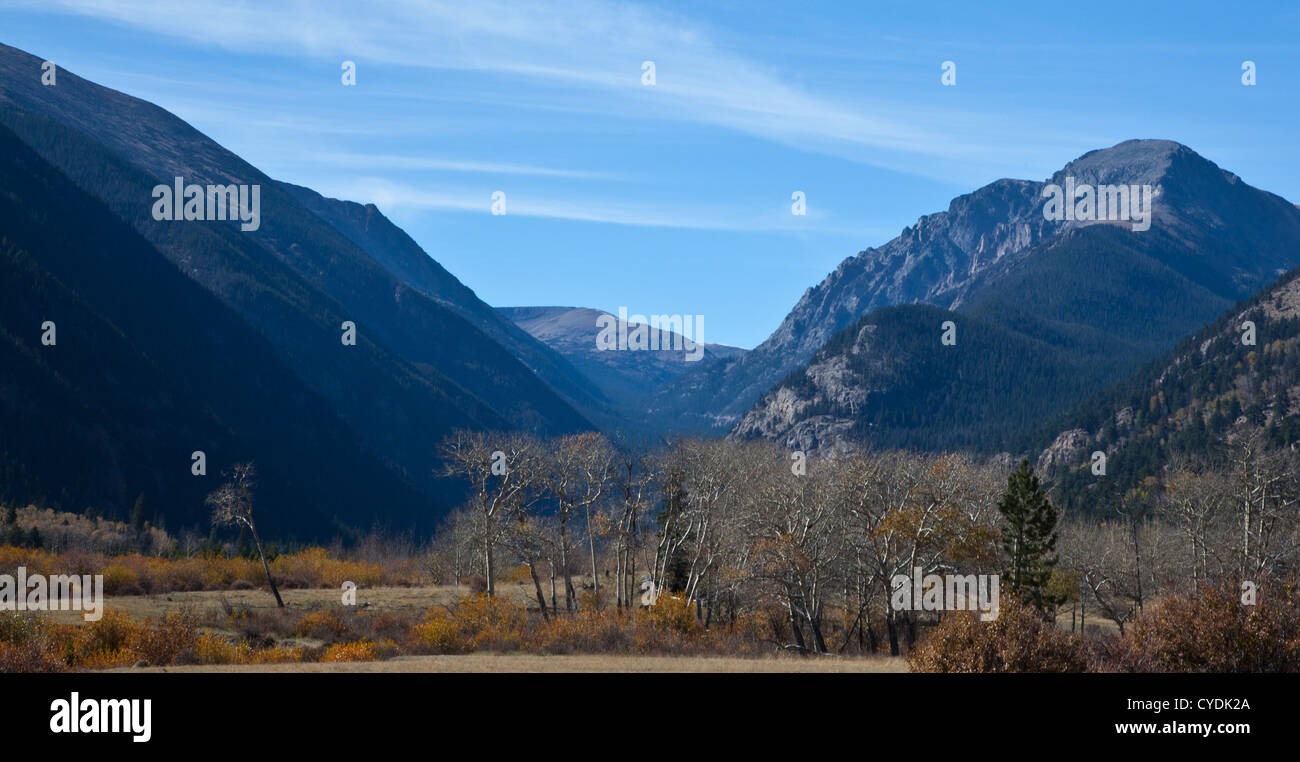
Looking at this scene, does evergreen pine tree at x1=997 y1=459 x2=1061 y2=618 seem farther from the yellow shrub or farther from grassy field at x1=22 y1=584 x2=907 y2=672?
the yellow shrub

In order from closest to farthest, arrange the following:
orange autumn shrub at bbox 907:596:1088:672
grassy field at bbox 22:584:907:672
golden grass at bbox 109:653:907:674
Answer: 1. orange autumn shrub at bbox 907:596:1088:672
2. golden grass at bbox 109:653:907:674
3. grassy field at bbox 22:584:907:672

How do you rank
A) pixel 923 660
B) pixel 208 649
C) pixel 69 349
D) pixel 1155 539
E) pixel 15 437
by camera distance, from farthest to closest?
1. pixel 69 349
2. pixel 15 437
3. pixel 1155 539
4. pixel 208 649
5. pixel 923 660

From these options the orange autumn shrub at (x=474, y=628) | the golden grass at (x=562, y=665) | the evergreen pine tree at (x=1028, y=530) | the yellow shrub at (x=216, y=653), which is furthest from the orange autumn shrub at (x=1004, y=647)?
the evergreen pine tree at (x=1028, y=530)

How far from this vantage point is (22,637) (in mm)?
36969

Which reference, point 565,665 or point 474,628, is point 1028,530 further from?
point 565,665

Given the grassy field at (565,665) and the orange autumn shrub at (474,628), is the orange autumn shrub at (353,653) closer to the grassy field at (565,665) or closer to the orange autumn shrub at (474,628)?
the grassy field at (565,665)

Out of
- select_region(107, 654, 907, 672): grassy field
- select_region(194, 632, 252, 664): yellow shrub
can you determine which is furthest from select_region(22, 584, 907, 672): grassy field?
select_region(194, 632, 252, 664): yellow shrub

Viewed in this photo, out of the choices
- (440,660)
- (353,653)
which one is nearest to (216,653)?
(353,653)

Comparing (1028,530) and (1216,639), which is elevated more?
(1216,639)

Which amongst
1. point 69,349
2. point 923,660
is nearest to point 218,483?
point 69,349
